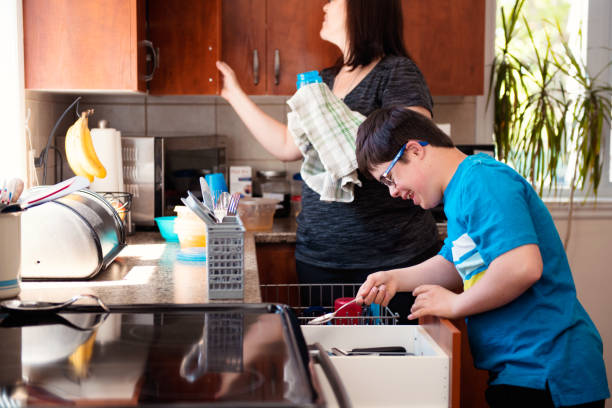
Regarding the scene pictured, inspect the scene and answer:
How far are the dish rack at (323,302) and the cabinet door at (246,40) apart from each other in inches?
34.4

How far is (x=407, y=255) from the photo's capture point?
2.02 meters

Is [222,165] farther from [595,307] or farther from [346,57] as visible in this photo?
[595,307]

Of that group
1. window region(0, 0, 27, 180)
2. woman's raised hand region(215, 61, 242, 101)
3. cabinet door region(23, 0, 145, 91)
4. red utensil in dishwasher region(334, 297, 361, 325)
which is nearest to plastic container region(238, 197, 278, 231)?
woman's raised hand region(215, 61, 242, 101)

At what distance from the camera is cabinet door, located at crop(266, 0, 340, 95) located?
2691mm

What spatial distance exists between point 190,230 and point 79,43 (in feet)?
2.59

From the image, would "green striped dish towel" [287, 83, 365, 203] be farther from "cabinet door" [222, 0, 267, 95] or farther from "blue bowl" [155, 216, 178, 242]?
"cabinet door" [222, 0, 267, 95]

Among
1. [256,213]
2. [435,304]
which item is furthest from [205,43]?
[435,304]

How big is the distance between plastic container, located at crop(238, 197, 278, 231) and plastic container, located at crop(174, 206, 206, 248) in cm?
65

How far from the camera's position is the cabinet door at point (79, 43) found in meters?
2.17

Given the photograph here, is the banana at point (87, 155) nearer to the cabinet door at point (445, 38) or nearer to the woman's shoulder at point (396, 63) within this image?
the woman's shoulder at point (396, 63)

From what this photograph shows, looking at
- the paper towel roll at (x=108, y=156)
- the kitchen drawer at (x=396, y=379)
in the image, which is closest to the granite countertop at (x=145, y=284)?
the kitchen drawer at (x=396, y=379)

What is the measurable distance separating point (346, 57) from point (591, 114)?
146 cm

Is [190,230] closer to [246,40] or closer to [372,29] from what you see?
[372,29]

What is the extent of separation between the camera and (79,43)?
2.18 metres
